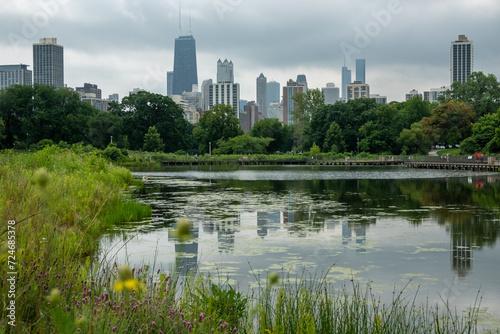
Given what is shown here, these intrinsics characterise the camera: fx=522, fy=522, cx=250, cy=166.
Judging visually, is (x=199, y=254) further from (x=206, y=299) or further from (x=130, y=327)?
(x=130, y=327)

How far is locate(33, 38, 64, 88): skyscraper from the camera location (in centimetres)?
13279

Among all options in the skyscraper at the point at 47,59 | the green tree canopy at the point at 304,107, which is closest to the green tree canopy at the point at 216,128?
the green tree canopy at the point at 304,107

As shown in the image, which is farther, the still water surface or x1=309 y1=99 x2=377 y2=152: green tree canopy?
x1=309 y1=99 x2=377 y2=152: green tree canopy

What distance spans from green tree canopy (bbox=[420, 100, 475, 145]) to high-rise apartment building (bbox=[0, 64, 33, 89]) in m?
96.2

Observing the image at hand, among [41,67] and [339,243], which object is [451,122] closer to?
[339,243]

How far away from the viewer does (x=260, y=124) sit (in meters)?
96.4

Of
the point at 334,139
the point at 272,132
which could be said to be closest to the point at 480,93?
the point at 334,139

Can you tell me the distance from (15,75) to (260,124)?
72021 millimetres

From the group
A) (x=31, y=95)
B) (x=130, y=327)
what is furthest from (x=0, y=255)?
(x=31, y=95)

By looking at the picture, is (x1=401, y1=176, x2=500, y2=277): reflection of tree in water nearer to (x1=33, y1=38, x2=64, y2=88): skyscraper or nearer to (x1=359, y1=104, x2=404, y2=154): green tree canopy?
(x1=359, y1=104, x2=404, y2=154): green tree canopy

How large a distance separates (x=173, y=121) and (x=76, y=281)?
82.1 metres

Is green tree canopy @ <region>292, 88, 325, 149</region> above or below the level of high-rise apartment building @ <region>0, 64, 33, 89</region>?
below

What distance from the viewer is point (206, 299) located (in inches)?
199

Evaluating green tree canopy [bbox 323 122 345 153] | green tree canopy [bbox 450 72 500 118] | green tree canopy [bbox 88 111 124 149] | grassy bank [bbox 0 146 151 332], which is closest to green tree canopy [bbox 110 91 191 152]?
green tree canopy [bbox 88 111 124 149]
